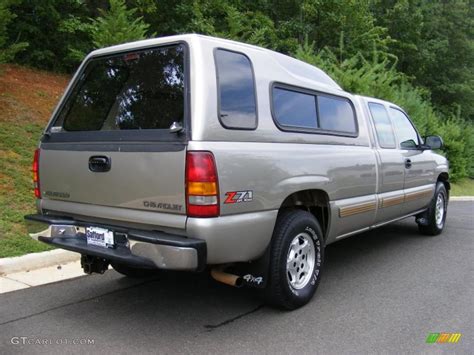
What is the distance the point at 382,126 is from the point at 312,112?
5.55 ft

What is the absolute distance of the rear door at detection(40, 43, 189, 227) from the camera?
3564 millimetres

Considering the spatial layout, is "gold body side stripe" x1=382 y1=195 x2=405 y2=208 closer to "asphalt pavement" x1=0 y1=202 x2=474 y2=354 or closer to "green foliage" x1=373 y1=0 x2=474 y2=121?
"asphalt pavement" x1=0 y1=202 x2=474 y2=354

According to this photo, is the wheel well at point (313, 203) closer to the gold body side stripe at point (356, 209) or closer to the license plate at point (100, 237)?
the gold body side stripe at point (356, 209)

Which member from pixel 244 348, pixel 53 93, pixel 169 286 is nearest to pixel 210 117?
pixel 244 348

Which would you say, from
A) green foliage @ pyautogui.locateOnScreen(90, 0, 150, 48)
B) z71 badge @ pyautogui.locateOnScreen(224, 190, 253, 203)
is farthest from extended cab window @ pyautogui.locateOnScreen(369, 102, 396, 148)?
green foliage @ pyautogui.locateOnScreen(90, 0, 150, 48)

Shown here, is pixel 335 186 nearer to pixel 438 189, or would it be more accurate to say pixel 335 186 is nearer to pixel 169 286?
pixel 169 286

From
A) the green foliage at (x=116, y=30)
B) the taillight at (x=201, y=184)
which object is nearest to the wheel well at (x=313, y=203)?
the taillight at (x=201, y=184)

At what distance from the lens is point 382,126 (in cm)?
612

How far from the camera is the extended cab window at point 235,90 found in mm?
3729

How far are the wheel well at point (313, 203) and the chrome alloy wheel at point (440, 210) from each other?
3502mm

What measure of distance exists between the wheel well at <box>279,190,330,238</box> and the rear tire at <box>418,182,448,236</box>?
10.9 feet

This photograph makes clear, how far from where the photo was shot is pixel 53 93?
1109cm

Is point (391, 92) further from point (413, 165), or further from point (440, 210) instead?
point (413, 165)

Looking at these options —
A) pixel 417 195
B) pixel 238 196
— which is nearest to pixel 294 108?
pixel 238 196
